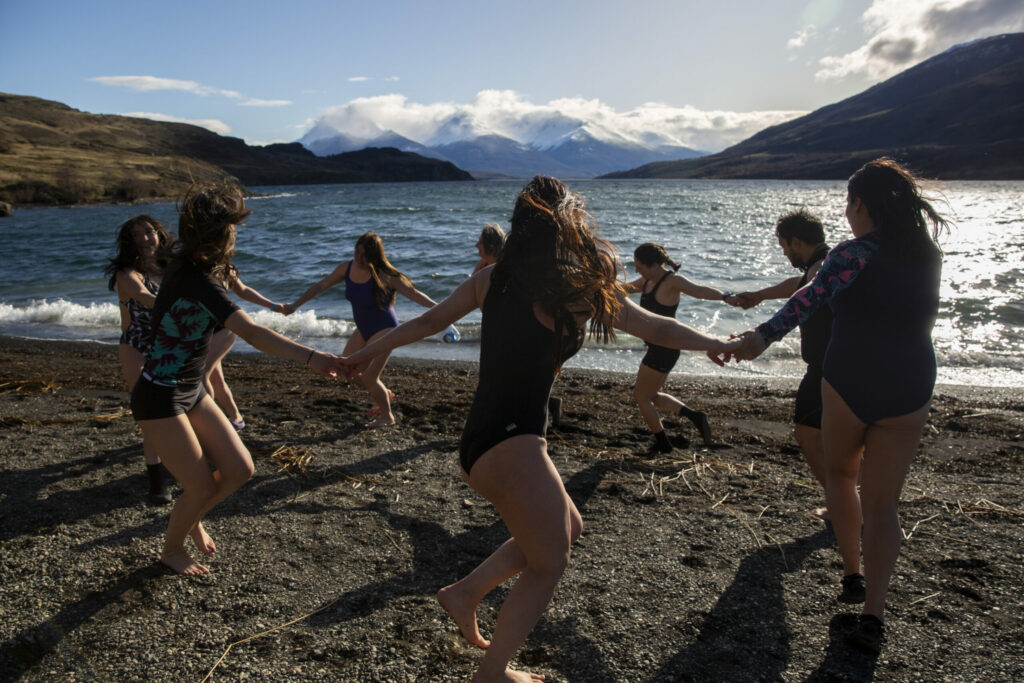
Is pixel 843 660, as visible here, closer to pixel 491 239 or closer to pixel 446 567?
pixel 446 567

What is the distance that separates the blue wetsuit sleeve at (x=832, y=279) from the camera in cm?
289

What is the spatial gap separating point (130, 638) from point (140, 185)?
253ft

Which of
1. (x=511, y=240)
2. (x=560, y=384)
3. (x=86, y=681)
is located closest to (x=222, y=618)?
(x=86, y=681)

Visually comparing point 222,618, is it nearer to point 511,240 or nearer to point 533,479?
point 533,479

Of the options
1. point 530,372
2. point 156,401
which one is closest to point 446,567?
point 156,401

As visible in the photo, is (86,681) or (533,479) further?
(86,681)

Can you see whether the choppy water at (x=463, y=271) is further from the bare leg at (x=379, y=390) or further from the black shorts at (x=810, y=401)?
the bare leg at (x=379, y=390)

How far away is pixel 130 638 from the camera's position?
3.03 meters

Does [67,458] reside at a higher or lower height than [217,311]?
lower

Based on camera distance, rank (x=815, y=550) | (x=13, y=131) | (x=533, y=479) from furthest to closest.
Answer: (x=13, y=131), (x=815, y=550), (x=533, y=479)

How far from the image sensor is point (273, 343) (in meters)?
3.19

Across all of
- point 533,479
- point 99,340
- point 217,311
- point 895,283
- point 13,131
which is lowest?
point 99,340

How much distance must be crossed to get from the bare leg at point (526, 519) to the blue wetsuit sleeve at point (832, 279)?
1.29 metres

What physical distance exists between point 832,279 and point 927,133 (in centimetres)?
17165
